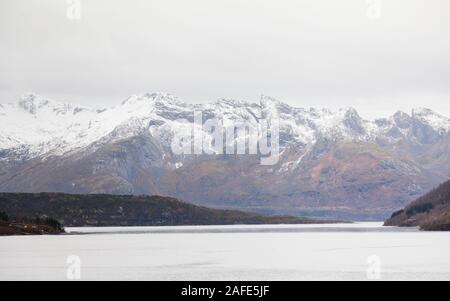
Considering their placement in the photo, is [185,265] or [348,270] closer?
[348,270]

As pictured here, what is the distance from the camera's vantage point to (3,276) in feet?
447
